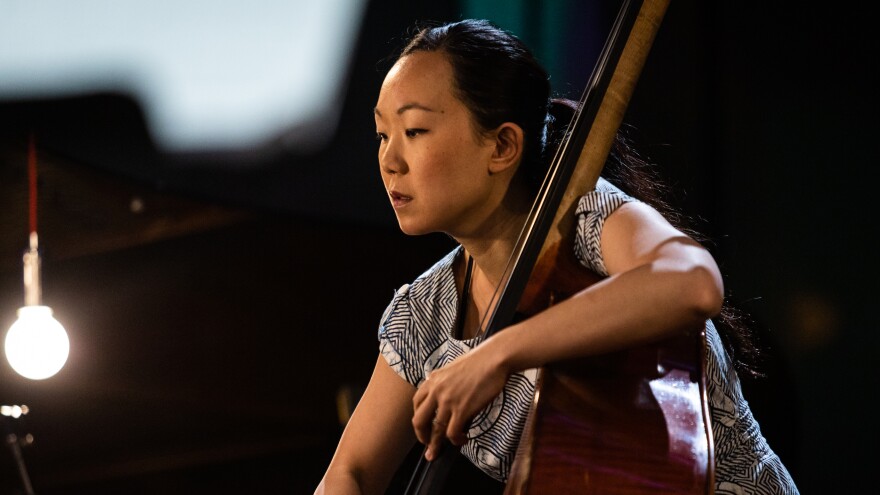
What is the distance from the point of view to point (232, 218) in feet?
7.18

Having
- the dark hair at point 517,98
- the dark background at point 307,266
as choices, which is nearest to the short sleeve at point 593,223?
the dark hair at point 517,98

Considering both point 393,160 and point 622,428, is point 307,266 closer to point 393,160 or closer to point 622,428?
point 393,160

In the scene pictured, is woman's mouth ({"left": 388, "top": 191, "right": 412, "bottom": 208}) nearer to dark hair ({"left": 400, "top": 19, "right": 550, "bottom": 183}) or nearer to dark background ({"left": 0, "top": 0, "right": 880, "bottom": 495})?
dark hair ({"left": 400, "top": 19, "right": 550, "bottom": 183})

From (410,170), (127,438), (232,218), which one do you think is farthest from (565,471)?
(127,438)

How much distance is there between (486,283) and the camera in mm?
1287

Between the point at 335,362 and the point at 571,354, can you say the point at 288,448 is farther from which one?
the point at 571,354

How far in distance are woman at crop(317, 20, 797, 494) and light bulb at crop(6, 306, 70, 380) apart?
35.9 inches

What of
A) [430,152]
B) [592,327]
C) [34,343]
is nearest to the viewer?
[592,327]

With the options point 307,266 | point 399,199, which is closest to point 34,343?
point 307,266

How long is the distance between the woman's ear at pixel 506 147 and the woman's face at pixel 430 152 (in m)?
0.01

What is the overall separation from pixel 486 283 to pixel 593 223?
0.32 m

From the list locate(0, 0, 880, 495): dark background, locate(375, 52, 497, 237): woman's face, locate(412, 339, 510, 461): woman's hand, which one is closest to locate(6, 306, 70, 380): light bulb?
locate(0, 0, 880, 495): dark background

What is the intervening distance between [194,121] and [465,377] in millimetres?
1495

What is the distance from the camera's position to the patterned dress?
3.34ft
